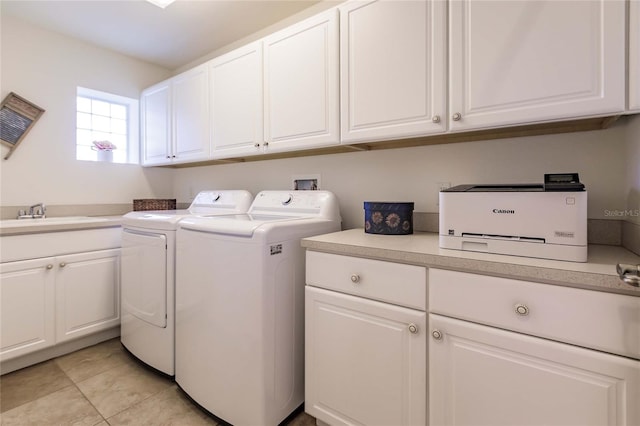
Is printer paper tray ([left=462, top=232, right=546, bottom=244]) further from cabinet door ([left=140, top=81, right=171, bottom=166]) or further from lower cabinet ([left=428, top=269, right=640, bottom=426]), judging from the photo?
cabinet door ([left=140, top=81, right=171, bottom=166])

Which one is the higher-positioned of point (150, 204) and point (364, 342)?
point (150, 204)

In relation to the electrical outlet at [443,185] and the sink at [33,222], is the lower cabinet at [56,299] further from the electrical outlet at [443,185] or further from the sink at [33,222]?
the electrical outlet at [443,185]

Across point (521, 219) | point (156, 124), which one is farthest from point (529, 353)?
point (156, 124)

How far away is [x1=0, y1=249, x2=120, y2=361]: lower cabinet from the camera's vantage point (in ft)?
5.88

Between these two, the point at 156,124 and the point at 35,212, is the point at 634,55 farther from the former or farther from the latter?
the point at 35,212

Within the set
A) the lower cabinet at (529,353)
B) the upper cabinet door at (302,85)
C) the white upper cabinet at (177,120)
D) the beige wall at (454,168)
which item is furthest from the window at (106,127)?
the lower cabinet at (529,353)

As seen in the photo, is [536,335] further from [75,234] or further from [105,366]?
[75,234]

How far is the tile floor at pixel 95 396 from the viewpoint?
1.49 m

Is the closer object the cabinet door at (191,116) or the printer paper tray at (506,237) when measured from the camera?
the printer paper tray at (506,237)

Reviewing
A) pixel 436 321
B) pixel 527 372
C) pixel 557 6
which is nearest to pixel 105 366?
pixel 436 321

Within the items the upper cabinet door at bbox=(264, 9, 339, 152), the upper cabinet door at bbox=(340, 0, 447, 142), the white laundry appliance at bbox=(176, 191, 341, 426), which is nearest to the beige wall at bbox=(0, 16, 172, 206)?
the white laundry appliance at bbox=(176, 191, 341, 426)

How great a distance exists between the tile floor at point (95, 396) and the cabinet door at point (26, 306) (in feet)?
0.63

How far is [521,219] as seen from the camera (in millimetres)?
988

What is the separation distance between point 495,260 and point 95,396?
6.89 feet
